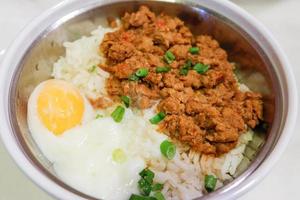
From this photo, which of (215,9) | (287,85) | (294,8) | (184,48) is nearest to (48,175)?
(184,48)

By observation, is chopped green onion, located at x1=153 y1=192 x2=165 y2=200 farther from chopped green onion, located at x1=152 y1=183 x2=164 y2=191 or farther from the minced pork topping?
the minced pork topping

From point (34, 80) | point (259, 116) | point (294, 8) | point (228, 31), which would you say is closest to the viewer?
point (259, 116)

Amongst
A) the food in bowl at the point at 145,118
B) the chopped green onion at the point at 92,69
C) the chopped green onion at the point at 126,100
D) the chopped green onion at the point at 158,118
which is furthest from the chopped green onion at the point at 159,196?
the chopped green onion at the point at 92,69

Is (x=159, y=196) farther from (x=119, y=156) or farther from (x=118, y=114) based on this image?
(x=118, y=114)

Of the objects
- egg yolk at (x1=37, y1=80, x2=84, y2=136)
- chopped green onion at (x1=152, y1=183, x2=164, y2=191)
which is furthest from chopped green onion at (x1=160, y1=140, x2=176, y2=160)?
Result: egg yolk at (x1=37, y1=80, x2=84, y2=136)

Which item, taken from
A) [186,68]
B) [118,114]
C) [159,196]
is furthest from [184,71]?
[159,196]

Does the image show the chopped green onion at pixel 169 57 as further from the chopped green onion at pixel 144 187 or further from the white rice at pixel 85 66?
the chopped green onion at pixel 144 187

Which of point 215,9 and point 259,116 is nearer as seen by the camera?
point 259,116

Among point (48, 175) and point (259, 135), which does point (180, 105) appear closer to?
point (259, 135)
